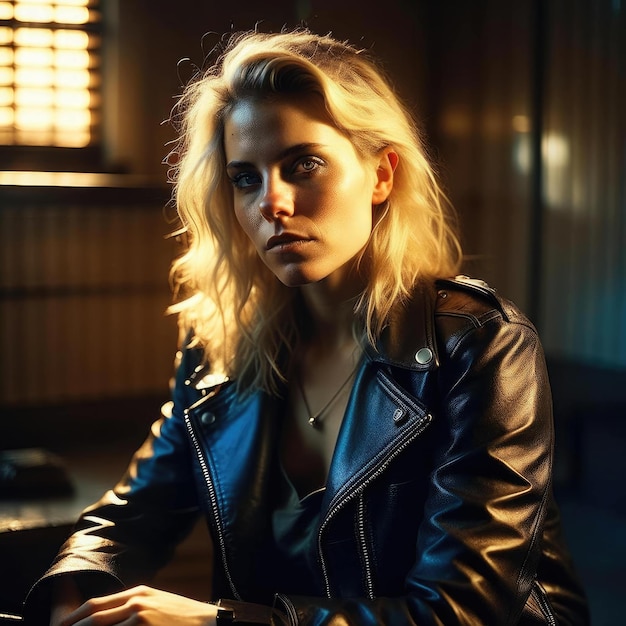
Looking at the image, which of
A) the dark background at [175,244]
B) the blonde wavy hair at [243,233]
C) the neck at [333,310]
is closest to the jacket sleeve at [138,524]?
the blonde wavy hair at [243,233]

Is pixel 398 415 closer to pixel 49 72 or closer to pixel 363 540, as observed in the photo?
pixel 363 540

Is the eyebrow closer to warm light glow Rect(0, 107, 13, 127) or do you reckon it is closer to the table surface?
the table surface

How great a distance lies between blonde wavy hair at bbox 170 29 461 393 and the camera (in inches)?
57.6

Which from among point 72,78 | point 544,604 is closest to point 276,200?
point 544,604

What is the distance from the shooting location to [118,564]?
1514mm

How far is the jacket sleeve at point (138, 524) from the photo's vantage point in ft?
4.78

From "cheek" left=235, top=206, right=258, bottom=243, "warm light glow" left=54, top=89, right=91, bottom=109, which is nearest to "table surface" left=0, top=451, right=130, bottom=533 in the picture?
"cheek" left=235, top=206, right=258, bottom=243

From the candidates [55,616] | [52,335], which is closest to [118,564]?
[55,616]

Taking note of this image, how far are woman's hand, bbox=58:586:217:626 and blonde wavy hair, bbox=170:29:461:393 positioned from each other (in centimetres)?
45

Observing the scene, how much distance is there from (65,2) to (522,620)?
3214mm

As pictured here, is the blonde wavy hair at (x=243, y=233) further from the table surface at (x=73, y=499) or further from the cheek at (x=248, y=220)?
the table surface at (x=73, y=499)

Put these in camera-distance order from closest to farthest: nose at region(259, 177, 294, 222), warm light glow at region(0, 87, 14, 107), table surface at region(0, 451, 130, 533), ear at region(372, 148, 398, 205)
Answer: nose at region(259, 177, 294, 222), ear at region(372, 148, 398, 205), table surface at region(0, 451, 130, 533), warm light glow at region(0, 87, 14, 107)

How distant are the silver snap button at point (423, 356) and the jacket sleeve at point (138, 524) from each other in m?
0.52

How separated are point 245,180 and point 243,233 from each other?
0.66 ft
